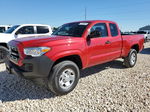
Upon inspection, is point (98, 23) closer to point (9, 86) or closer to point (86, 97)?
point (86, 97)

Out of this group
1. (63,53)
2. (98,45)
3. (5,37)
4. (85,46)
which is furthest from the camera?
(5,37)

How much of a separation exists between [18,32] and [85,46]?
4.77 meters

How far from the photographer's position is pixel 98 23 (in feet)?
12.6

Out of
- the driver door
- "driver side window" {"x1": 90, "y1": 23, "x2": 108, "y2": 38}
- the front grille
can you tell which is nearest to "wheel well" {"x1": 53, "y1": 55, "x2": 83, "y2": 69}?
the driver door

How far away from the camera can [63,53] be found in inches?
110

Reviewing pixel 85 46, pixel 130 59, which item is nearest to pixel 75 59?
pixel 85 46

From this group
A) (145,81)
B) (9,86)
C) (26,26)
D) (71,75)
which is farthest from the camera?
(26,26)

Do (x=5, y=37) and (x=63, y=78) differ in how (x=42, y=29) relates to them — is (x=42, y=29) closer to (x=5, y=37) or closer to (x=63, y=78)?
(x=5, y=37)

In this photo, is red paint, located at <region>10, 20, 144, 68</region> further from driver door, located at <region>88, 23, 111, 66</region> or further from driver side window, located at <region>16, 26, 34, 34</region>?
driver side window, located at <region>16, 26, 34, 34</region>

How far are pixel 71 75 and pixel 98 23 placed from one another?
1.87 m

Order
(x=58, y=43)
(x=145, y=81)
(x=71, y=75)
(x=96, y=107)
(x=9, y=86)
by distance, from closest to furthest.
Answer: (x=96, y=107), (x=58, y=43), (x=71, y=75), (x=9, y=86), (x=145, y=81)

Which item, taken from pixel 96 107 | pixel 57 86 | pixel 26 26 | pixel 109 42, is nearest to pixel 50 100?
pixel 57 86

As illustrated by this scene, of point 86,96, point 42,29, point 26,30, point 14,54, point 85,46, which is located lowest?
point 86,96

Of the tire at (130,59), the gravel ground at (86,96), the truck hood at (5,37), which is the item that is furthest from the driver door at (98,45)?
the truck hood at (5,37)
